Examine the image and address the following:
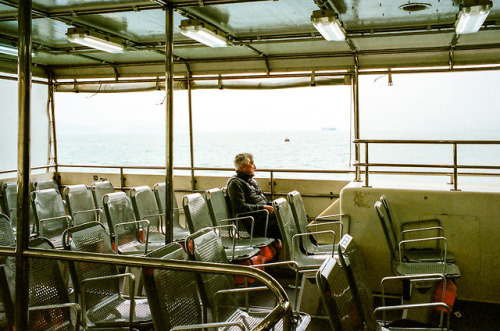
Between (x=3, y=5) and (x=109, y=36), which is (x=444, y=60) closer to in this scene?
(x=109, y=36)

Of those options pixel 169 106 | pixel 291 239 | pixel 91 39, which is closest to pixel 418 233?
pixel 291 239

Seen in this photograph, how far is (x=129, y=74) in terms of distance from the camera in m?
7.50

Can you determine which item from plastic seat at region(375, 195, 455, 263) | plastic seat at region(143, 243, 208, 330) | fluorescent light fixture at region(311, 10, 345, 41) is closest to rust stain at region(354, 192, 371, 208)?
plastic seat at region(375, 195, 455, 263)

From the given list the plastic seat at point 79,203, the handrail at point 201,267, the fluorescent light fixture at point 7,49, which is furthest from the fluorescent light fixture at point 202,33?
the handrail at point 201,267

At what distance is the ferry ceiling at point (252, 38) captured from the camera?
14.5ft

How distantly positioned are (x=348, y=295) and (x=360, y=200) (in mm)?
2472

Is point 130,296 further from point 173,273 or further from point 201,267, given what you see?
point 201,267

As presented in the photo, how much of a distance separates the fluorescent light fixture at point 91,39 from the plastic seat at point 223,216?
→ 2.18m

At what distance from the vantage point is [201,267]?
1652mm

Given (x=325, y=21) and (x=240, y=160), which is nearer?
(x=325, y=21)

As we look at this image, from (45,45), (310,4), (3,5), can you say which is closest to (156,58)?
(45,45)

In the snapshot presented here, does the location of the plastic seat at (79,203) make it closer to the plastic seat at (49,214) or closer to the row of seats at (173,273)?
the plastic seat at (49,214)

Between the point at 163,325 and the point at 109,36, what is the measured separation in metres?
4.18

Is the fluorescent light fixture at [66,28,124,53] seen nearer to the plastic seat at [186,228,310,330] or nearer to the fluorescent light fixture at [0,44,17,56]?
the fluorescent light fixture at [0,44,17,56]
